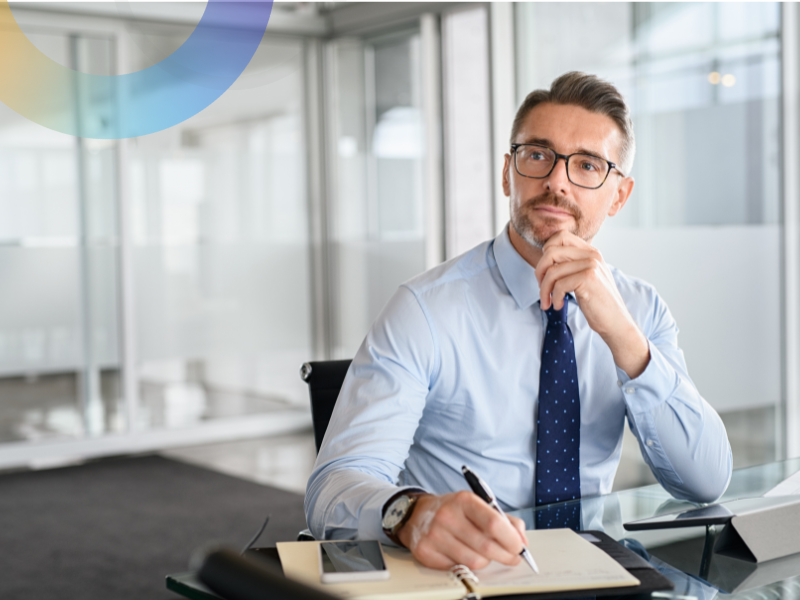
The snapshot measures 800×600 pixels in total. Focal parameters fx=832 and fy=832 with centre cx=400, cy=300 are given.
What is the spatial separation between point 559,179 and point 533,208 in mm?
69

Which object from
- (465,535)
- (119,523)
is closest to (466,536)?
(465,535)

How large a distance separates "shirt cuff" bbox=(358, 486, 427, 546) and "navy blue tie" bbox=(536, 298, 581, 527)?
0.40m

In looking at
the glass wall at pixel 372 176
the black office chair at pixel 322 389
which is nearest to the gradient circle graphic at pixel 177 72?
the black office chair at pixel 322 389

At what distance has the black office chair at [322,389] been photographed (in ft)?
5.56

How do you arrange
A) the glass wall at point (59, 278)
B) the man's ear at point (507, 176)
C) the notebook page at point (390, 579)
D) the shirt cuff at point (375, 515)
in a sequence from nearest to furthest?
the notebook page at point (390, 579), the shirt cuff at point (375, 515), the man's ear at point (507, 176), the glass wall at point (59, 278)

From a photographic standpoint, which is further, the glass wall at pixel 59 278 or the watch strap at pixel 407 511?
the glass wall at pixel 59 278

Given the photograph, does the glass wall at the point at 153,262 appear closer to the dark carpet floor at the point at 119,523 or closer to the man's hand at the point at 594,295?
the dark carpet floor at the point at 119,523

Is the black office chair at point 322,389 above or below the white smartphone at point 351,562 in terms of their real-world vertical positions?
above

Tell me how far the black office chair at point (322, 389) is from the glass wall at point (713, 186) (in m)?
2.38

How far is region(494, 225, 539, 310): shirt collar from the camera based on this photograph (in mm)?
1521

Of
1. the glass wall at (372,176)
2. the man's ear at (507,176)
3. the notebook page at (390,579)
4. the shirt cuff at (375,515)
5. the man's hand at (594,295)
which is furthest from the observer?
the glass wall at (372,176)

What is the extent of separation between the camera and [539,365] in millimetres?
1489

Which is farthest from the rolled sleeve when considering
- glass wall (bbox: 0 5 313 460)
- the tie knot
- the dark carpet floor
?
glass wall (bbox: 0 5 313 460)

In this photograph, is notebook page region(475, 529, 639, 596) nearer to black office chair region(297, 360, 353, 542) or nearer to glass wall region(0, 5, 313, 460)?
black office chair region(297, 360, 353, 542)
